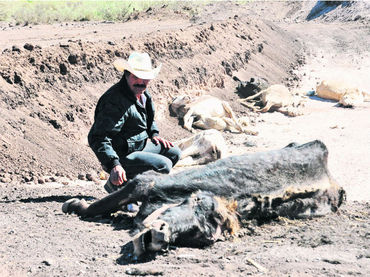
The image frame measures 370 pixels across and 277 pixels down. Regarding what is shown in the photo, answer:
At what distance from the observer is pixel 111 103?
259 inches

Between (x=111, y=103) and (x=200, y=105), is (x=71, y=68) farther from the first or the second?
(x=111, y=103)

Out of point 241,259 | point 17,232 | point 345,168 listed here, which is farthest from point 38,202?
point 345,168

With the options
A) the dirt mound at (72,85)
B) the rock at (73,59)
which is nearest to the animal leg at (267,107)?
the dirt mound at (72,85)

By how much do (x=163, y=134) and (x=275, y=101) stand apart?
422 centimetres

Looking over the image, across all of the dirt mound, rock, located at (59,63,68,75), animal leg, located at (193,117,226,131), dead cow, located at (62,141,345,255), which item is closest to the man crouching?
dead cow, located at (62,141,345,255)

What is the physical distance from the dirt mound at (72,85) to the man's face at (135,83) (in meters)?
2.60

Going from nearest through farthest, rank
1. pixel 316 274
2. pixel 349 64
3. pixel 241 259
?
pixel 316 274, pixel 241 259, pixel 349 64

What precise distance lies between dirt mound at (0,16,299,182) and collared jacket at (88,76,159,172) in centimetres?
225

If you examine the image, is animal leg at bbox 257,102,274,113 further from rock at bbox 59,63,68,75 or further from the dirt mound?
rock at bbox 59,63,68,75

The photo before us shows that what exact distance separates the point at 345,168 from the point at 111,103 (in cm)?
519

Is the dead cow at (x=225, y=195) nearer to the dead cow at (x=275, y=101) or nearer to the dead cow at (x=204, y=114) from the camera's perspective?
the dead cow at (x=204, y=114)

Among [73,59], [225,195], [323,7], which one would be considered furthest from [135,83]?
[323,7]

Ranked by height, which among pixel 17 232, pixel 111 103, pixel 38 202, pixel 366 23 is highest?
pixel 111 103

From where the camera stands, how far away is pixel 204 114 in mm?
13094
